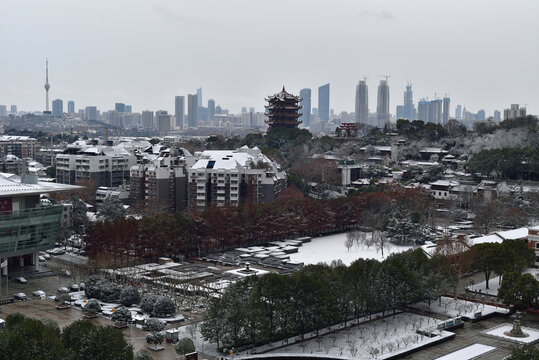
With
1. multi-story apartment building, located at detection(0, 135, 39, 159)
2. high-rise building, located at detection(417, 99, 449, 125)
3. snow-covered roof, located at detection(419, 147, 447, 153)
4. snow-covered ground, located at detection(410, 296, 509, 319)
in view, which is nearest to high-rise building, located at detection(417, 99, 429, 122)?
high-rise building, located at detection(417, 99, 449, 125)

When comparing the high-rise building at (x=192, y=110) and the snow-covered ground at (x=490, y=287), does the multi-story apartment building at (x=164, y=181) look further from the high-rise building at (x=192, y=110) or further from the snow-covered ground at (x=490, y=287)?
the high-rise building at (x=192, y=110)

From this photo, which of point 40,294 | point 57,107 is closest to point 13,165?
point 40,294

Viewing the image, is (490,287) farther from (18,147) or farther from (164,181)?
(18,147)

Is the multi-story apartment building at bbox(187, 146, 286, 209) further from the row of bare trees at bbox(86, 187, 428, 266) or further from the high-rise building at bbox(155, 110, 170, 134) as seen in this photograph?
the high-rise building at bbox(155, 110, 170, 134)

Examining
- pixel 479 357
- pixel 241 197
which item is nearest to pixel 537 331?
pixel 479 357

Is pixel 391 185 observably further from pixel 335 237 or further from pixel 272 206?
pixel 272 206

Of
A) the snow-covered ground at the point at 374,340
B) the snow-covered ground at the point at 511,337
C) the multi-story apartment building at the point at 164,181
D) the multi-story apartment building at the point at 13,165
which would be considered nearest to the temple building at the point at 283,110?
the multi-story apartment building at the point at 13,165

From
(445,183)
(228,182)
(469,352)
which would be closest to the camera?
(469,352)
